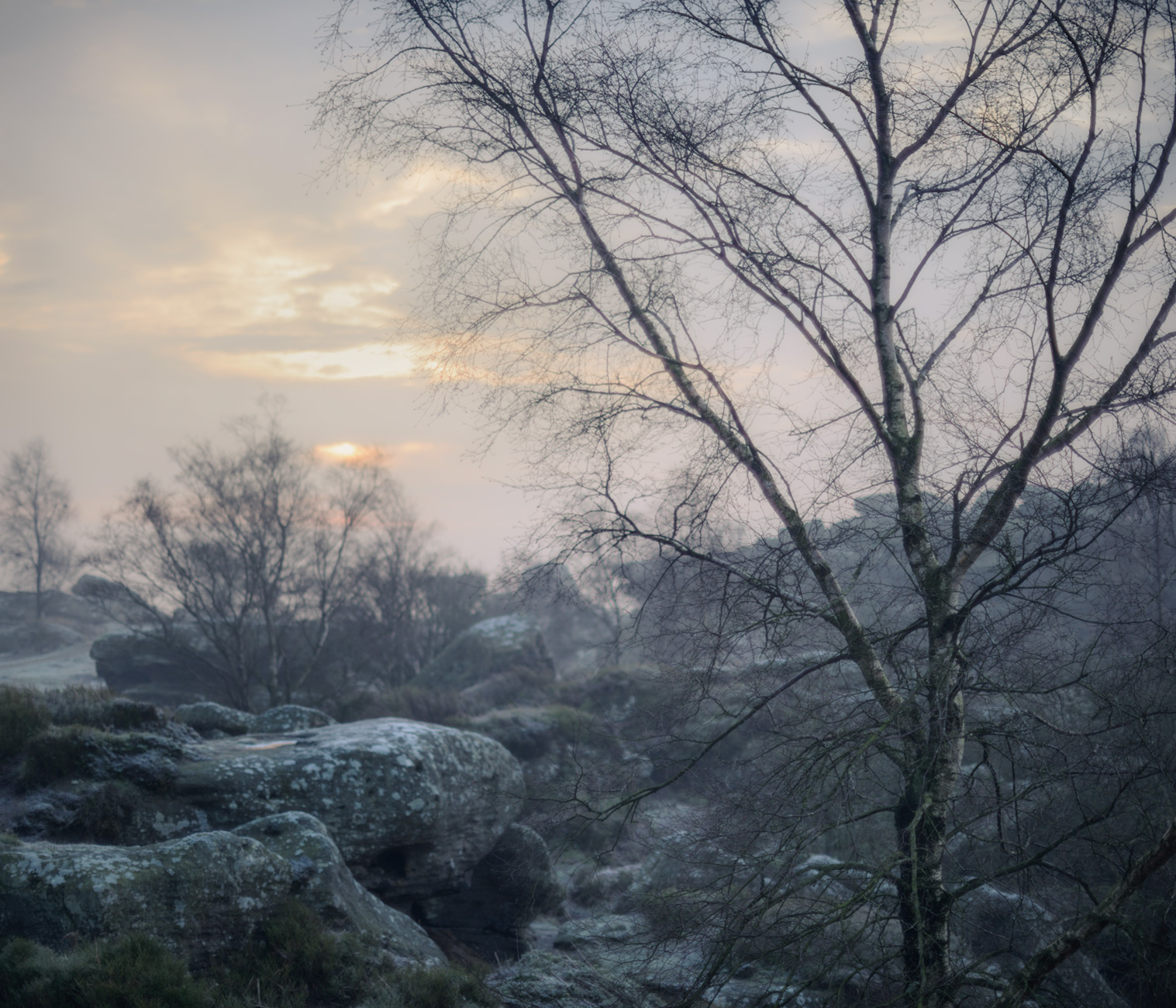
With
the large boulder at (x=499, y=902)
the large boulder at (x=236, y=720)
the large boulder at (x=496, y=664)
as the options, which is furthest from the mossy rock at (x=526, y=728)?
the large boulder at (x=499, y=902)

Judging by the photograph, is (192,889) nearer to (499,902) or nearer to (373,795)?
(373,795)

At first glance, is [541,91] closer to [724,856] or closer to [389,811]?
[724,856]

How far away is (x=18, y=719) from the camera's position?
24.7 ft

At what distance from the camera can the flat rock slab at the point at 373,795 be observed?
24.4 ft

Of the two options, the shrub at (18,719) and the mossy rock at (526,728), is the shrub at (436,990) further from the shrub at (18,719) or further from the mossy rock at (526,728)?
the mossy rock at (526,728)

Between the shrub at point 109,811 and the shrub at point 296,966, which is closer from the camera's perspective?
the shrub at point 296,966

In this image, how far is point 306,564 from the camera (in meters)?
21.4

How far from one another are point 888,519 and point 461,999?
488 centimetres

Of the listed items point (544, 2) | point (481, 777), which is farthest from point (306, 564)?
point (544, 2)

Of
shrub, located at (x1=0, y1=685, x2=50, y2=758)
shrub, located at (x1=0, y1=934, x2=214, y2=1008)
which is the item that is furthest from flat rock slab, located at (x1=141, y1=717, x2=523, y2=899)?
shrub, located at (x1=0, y1=934, x2=214, y2=1008)

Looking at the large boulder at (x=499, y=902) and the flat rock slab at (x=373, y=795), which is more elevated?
the flat rock slab at (x=373, y=795)

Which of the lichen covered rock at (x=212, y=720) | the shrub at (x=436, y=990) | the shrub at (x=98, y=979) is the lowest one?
the shrub at (x=436, y=990)

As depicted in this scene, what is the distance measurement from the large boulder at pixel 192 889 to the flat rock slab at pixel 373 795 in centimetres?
99

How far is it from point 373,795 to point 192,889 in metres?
2.80
